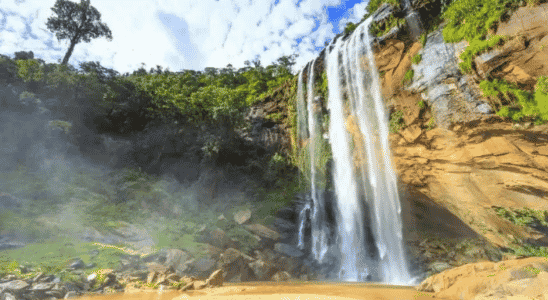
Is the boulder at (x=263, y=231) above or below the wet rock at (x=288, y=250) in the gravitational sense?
above

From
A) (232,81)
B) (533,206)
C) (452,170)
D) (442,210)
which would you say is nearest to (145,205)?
(452,170)

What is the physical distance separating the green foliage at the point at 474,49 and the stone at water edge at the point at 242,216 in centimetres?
1094

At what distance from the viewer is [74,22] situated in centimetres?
2259

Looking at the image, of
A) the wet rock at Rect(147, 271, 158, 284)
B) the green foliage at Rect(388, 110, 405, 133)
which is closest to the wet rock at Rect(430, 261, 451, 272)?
the green foliage at Rect(388, 110, 405, 133)

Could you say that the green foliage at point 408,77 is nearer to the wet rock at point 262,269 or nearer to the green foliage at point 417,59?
the green foliage at point 417,59

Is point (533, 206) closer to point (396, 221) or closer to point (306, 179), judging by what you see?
point (396, 221)

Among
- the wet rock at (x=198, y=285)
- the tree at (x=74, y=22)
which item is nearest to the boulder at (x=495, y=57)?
the wet rock at (x=198, y=285)

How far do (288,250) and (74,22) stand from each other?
85.4ft

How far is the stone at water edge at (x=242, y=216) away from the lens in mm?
13125

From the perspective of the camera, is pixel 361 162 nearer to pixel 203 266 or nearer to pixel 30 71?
pixel 203 266

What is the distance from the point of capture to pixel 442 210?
13.6m

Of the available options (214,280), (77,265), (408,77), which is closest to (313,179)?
(408,77)

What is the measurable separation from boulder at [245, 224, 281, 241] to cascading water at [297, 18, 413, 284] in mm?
1548

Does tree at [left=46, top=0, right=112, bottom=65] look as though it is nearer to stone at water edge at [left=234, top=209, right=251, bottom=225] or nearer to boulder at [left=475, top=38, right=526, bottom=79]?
stone at water edge at [left=234, top=209, right=251, bottom=225]
